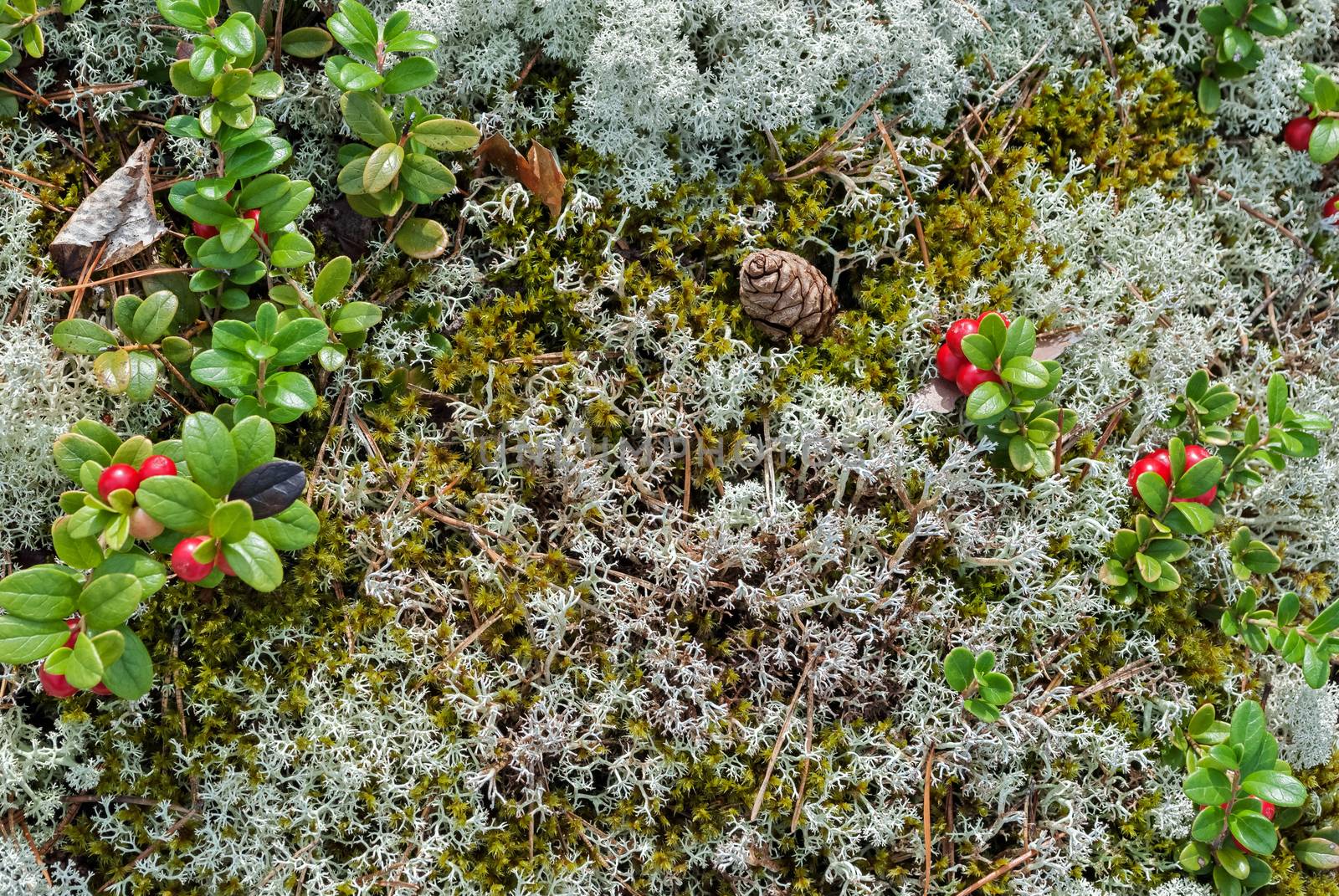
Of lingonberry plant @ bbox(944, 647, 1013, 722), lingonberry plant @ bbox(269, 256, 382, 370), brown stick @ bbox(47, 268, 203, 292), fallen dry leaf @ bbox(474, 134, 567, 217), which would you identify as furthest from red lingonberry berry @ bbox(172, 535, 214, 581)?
lingonberry plant @ bbox(944, 647, 1013, 722)

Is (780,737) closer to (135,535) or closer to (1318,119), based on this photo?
(135,535)

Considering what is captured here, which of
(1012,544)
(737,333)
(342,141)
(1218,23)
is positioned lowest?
(1012,544)

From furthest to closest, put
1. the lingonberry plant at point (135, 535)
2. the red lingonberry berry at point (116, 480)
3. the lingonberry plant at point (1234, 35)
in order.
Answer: the lingonberry plant at point (1234, 35), the red lingonberry berry at point (116, 480), the lingonberry plant at point (135, 535)

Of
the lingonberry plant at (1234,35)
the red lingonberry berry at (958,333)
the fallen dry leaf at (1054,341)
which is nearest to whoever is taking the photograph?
the red lingonberry berry at (958,333)

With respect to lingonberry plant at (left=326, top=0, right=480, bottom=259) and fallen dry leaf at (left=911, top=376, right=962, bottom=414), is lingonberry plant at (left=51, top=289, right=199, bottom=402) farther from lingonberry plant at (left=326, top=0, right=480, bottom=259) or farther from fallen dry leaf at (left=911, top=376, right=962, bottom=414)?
fallen dry leaf at (left=911, top=376, right=962, bottom=414)

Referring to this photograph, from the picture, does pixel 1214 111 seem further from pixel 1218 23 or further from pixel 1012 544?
pixel 1012 544

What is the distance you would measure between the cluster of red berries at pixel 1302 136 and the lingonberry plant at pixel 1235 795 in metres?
2.00

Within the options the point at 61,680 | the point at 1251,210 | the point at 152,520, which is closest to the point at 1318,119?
the point at 1251,210

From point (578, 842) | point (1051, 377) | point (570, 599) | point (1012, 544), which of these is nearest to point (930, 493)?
point (1012, 544)

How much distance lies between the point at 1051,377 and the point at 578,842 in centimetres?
196

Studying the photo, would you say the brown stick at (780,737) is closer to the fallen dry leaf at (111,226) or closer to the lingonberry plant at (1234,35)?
the fallen dry leaf at (111,226)

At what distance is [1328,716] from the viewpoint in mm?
2994

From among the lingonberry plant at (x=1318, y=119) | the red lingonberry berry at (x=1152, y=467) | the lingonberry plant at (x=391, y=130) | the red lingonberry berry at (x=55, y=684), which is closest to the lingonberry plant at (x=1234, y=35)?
the lingonberry plant at (x=1318, y=119)

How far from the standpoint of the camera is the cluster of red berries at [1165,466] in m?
2.93
